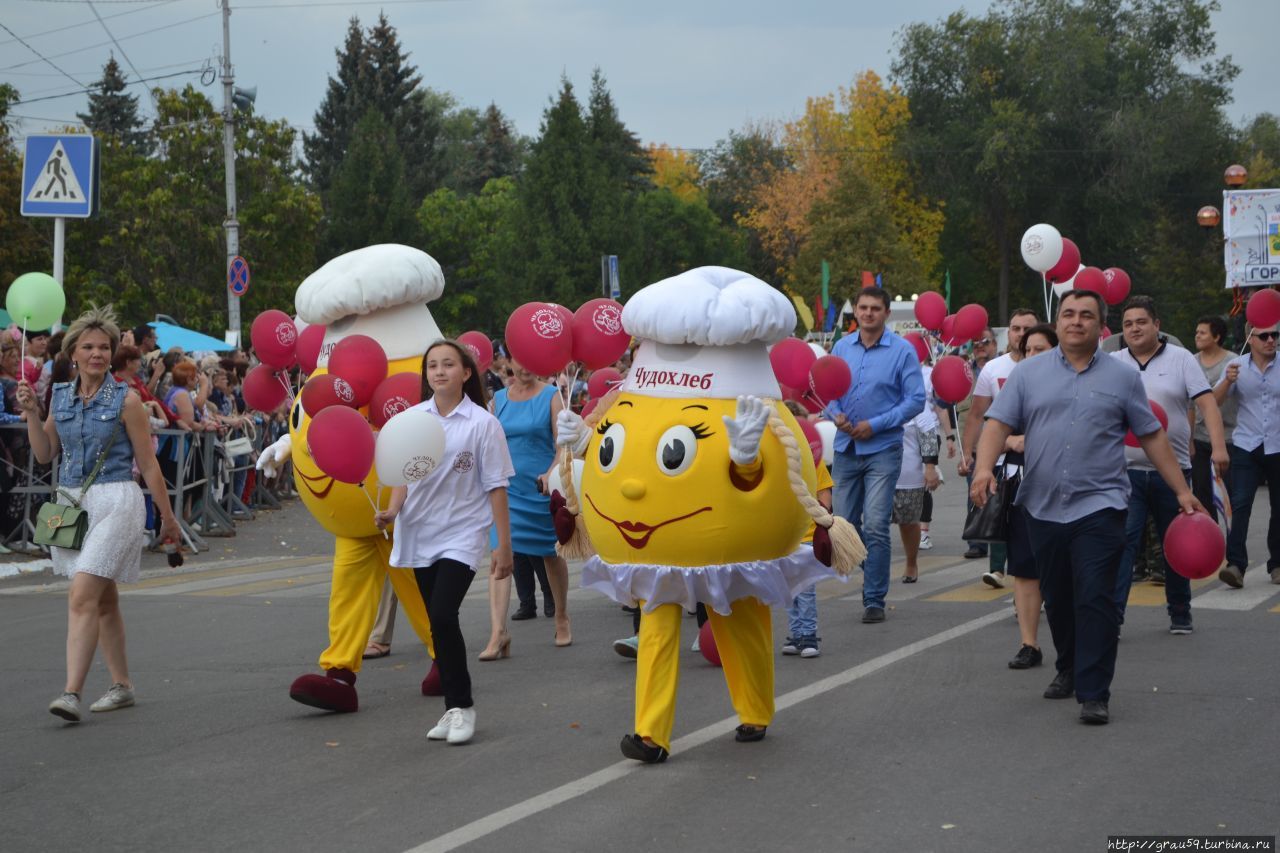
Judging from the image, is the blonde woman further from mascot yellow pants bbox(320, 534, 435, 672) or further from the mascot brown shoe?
the mascot brown shoe

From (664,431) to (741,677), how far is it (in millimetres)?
1164

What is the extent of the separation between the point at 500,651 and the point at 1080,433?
379 cm

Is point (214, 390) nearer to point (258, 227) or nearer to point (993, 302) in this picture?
point (258, 227)

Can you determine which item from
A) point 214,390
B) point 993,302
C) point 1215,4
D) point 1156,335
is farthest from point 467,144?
point 1156,335

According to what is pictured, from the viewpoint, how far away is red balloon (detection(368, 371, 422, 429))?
27.1ft

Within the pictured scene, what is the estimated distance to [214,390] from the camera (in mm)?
18391

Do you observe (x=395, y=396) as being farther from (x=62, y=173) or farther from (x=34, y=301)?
(x=62, y=173)

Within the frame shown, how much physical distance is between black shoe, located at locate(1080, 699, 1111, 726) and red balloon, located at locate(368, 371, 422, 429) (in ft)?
11.9

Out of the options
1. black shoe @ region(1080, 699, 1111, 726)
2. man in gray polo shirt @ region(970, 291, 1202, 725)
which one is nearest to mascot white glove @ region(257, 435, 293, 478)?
man in gray polo shirt @ region(970, 291, 1202, 725)

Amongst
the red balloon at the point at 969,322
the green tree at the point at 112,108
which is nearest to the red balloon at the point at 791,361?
the red balloon at the point at 969,322

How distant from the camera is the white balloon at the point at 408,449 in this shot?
704 centimetres

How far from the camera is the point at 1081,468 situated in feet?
24.2

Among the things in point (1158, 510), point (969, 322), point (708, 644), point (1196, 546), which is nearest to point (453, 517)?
point (708, 644)

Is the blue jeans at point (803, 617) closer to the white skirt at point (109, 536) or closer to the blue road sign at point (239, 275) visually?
the white skirt at point (109, 536)
